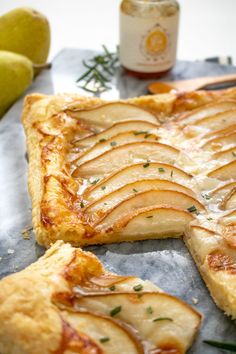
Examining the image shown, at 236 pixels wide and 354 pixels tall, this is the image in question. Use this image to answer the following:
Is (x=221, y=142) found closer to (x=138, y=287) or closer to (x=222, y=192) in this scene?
(x=222, y=192)

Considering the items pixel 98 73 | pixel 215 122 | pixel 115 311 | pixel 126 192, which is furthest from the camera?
pixel 98 73

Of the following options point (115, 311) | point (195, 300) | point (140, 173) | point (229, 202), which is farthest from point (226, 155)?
point (115, 311)

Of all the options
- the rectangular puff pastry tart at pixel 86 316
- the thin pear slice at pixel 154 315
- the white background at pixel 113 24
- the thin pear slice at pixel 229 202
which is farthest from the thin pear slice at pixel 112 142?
the white background at pixel 113 24

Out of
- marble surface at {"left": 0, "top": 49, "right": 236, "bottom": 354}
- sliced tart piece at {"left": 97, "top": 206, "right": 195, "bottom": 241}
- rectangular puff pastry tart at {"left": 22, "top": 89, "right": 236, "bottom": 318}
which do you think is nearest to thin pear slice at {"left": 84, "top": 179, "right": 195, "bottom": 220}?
rectangular puff pastry tart at {"left": 22, "top": 89, "right": 236, "bottom": 318}

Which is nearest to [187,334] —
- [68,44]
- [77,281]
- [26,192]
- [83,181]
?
[77,281]

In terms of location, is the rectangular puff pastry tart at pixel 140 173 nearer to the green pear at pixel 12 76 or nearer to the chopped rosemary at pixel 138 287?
the chopped rosemary at pixel 138 287
